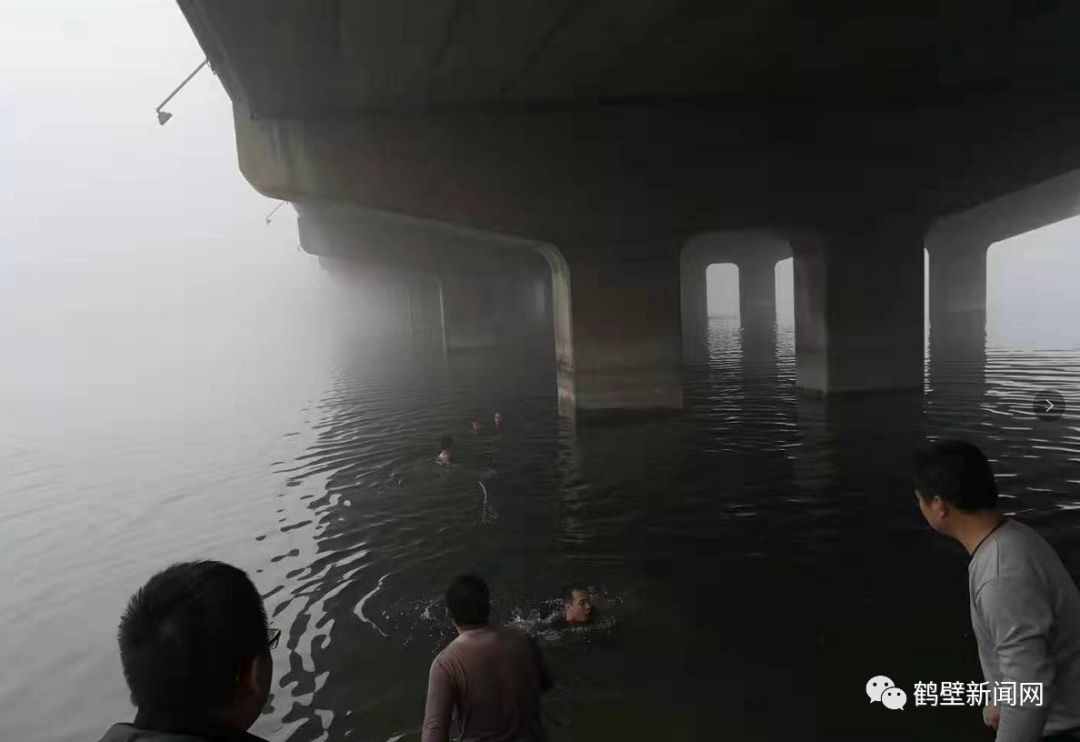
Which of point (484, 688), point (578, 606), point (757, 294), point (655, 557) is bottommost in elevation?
point (655, 557)

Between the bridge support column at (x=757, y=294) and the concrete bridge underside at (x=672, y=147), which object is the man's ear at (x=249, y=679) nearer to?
the concrete bridge underside at (x=672, y=147)

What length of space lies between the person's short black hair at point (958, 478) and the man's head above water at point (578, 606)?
15.8ft

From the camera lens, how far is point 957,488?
120 inches

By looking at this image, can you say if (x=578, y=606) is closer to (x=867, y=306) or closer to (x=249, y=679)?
(x=249, y=679)

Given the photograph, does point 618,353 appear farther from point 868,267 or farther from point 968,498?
point 968,498

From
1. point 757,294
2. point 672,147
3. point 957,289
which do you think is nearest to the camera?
point 672,147

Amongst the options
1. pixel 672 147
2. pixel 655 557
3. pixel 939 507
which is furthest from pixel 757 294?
pixel 939 507

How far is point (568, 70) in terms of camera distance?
13.9 m

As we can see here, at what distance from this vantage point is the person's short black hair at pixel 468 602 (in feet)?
12.2

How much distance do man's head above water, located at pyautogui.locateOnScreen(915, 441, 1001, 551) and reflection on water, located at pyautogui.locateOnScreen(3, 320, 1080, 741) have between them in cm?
331

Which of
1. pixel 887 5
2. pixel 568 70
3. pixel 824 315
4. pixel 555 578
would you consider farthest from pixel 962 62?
pixel 555 578

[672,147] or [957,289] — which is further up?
[672,147]

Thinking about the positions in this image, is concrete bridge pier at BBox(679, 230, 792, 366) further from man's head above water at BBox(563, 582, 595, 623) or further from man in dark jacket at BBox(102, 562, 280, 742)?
man in dark jacket at BBox(102, 562, 280, 742)

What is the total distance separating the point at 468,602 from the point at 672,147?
14.8 metres
